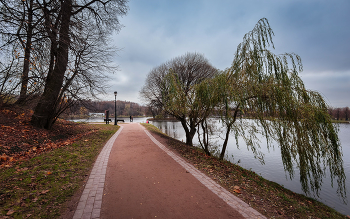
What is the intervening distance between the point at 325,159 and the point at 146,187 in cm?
514

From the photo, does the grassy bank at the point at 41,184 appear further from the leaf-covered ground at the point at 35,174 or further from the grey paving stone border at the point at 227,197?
the grey paving stone border at the point at 227,197

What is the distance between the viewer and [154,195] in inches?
140

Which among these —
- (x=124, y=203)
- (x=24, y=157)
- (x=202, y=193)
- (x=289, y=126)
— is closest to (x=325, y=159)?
(x=289, y=126)

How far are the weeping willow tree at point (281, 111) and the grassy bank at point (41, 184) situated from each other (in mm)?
5001

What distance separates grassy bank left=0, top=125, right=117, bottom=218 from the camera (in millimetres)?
2771

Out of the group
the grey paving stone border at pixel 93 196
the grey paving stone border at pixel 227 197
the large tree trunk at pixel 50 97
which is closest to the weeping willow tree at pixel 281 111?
the grey paving stone border at pixel 227 197

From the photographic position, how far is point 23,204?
2855 mm

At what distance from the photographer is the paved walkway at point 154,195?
9.65 feet

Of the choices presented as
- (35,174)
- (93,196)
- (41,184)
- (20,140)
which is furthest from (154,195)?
(20,140)

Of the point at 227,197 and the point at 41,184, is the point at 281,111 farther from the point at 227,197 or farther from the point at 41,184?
the point at 41,184

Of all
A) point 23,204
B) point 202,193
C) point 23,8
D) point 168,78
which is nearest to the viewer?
point 23,204

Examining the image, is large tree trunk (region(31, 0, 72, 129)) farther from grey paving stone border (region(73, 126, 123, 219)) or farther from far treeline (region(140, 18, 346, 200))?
far treeline (region(140, 18, 346, 200))

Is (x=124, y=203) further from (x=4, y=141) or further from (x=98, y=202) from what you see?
(x=4, y=141)

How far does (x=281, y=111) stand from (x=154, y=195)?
173 inches
